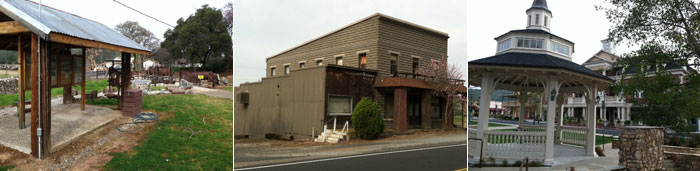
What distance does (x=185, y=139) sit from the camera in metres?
6.87

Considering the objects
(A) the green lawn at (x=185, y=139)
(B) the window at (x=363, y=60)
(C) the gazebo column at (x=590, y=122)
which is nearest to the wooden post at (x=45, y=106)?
(A) the green lawn at (x=185, y=139)

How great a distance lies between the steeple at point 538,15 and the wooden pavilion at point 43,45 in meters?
11.7

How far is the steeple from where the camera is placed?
12875 mm

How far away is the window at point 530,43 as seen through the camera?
473 inches

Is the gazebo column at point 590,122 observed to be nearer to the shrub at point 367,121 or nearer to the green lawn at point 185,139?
the shrub at point 367,121

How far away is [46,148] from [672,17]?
18.4 meters

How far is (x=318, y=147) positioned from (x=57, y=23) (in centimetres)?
665

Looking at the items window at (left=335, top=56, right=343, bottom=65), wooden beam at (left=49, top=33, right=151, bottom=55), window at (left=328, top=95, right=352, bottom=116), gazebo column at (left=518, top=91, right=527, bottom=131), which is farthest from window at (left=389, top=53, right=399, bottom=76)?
wooden beam at (left=49, top=33, right=151, bottom=55)

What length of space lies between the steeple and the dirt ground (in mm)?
11937

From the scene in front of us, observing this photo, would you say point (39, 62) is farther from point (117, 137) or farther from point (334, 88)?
point (334, 88)

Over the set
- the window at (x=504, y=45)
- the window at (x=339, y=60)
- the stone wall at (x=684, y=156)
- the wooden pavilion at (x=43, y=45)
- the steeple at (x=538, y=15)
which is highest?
the steeple at (x=538, y=15)

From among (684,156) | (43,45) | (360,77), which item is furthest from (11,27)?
(684,156)

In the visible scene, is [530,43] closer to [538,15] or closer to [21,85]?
[538,15]

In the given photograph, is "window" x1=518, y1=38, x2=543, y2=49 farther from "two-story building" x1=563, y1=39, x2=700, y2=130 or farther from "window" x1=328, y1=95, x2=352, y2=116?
"two-story building" x1=563, y1=39, x2=700, y2=130
